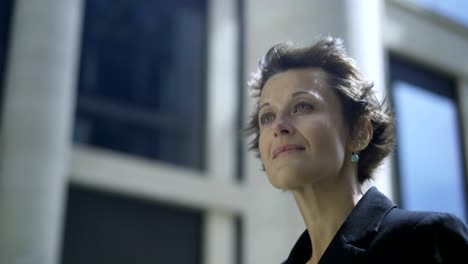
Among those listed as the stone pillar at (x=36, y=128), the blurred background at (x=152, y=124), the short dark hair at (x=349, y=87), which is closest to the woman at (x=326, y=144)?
the short dark hair at (x=349, y=87)

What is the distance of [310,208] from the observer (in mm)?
2129

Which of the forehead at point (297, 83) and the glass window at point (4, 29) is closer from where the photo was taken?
the forehead at point (297, 83)

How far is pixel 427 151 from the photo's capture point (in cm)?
1291

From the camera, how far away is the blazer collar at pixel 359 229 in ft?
6.22

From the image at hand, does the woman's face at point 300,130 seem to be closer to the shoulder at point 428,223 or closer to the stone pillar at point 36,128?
the shoulder at point 428,223

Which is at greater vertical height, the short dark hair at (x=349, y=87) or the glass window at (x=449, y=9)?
the glass window at (x=449, y=9)

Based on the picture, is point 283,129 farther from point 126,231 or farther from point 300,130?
point 126,231

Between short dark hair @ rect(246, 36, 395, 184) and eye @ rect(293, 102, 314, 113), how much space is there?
0.30ft

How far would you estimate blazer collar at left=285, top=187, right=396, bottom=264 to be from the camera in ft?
6.22

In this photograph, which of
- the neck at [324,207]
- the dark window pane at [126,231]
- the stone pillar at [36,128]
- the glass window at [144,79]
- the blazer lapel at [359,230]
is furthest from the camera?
the glass window at [144,79]

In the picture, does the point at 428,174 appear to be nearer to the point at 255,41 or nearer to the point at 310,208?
the point at 255,41

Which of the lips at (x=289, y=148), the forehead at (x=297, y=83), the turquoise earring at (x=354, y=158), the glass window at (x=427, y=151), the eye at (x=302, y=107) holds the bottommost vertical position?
the turquoise earring at (x=354, y=158)

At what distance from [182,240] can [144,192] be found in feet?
4.91

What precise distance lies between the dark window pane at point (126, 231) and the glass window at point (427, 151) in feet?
15.9
